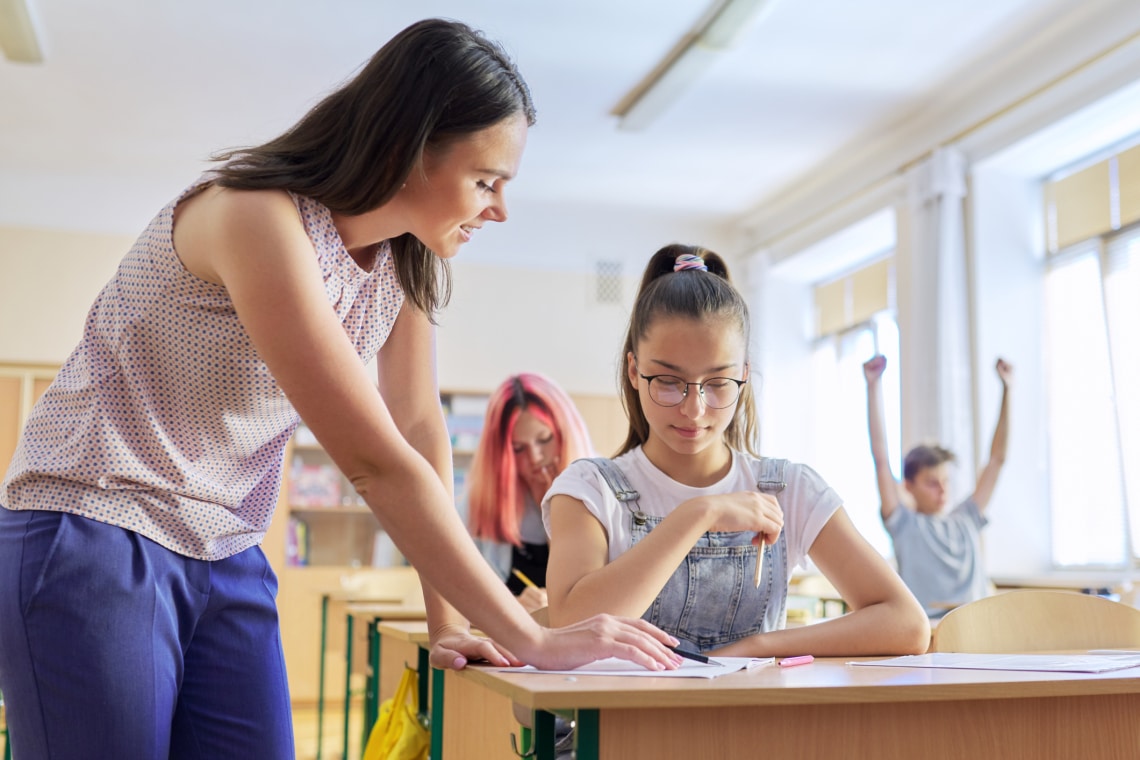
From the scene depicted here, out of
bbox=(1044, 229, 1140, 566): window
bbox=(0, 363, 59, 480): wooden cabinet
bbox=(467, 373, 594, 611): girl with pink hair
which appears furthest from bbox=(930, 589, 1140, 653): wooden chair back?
bbox=(0, 363, 59, 480): wooden cabinet

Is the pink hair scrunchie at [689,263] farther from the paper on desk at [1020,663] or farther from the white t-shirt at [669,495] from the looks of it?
the paper on desk at [1020,663]

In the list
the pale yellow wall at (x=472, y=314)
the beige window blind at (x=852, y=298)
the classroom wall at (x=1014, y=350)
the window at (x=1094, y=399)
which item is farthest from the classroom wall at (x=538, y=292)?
the window at (x=1094, y=399)

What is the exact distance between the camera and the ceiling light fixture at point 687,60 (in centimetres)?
423

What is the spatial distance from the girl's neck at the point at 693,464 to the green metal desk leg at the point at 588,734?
2.38ft

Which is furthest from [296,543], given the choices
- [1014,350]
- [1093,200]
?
[1093,200]

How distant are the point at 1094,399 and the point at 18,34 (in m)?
4.89

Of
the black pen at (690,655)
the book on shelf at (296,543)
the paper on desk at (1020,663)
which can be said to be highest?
the book on shelf at (296,543)

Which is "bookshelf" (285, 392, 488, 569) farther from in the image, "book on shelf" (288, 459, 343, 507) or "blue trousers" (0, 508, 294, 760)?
"blue trousers" (0, 508, 294, 760)

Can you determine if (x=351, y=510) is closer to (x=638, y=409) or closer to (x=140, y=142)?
(x=140, y=142)

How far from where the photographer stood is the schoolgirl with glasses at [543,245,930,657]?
1.33 m

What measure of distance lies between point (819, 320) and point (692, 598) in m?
6.23

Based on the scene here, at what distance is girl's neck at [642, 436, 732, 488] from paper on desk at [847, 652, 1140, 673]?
1.31ft

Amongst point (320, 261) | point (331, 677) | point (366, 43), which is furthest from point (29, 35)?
point (320, 261)

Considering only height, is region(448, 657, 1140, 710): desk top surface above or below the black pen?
below
